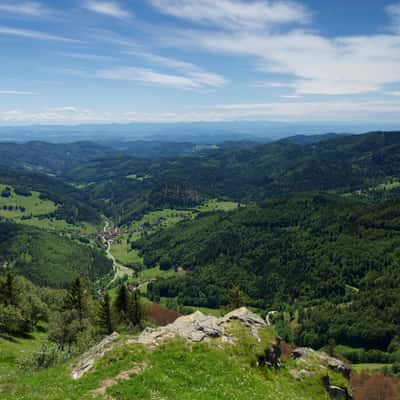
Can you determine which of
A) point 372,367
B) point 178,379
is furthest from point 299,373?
point 372,367

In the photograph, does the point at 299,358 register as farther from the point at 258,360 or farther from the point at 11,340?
the point at 11,340

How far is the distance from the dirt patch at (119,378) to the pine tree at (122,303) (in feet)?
203

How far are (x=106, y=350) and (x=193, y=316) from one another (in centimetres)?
2384

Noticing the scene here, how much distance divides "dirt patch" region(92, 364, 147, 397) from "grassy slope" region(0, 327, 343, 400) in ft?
1.44

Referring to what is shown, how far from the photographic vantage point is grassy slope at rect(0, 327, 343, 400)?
3100 cm

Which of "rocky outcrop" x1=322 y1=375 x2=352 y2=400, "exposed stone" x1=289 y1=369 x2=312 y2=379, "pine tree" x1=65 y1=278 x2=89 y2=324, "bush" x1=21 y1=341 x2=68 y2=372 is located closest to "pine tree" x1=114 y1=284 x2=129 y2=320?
"pine tree" x1=65 y1=278 x2=89 y2=324

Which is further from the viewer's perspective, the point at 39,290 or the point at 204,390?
the point at 39,290

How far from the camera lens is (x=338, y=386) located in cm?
4766

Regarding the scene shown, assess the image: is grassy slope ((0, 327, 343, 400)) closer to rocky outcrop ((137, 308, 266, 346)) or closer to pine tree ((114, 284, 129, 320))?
rocky outcrop ((137, 308, 266, 346))

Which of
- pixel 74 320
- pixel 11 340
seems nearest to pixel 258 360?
pixel 74 320

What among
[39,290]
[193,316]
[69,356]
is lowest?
[39,290]

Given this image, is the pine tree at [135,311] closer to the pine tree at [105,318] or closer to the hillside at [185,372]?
the pine tree at [105,318]

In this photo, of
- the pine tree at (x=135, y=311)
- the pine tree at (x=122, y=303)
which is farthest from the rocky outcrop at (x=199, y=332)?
the pine tree at (x=122, y=303)

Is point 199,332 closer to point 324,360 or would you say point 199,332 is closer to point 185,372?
point 185,372
